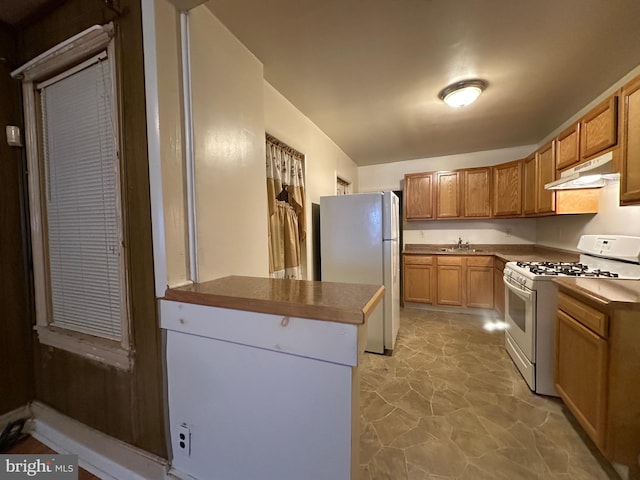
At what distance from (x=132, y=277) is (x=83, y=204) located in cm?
54

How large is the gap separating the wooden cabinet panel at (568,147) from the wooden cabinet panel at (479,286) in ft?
5.43

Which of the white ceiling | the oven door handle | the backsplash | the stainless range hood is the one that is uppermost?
the white ceiling

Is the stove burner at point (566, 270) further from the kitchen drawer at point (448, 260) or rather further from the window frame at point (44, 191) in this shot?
the window frame at point (44, 191)

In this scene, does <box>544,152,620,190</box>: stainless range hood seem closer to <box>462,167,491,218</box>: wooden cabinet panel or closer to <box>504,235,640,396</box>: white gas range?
<box>504,235,640,396</box>: white gas range

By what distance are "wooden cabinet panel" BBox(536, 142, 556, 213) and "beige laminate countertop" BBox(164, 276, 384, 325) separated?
282 centimetres

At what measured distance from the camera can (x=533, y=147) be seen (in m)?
3.75

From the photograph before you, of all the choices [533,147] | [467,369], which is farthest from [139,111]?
[533,147]

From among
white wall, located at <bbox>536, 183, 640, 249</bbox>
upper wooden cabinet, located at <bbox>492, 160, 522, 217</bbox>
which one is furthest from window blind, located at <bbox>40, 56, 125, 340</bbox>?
upper wooden cabinet, located at <bbox>492, 160, 522, 217</bbox>

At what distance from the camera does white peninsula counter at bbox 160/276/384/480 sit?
81 cm

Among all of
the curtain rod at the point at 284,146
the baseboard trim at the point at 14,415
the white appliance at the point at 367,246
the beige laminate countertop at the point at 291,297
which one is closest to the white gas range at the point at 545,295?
the white appliance at the point at 367,246

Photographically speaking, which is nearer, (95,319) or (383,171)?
(95,319)

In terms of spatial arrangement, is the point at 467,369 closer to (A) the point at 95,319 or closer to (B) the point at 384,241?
(B) the point at 384,241

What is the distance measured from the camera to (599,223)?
2443 millimetres

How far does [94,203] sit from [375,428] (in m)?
2.09
